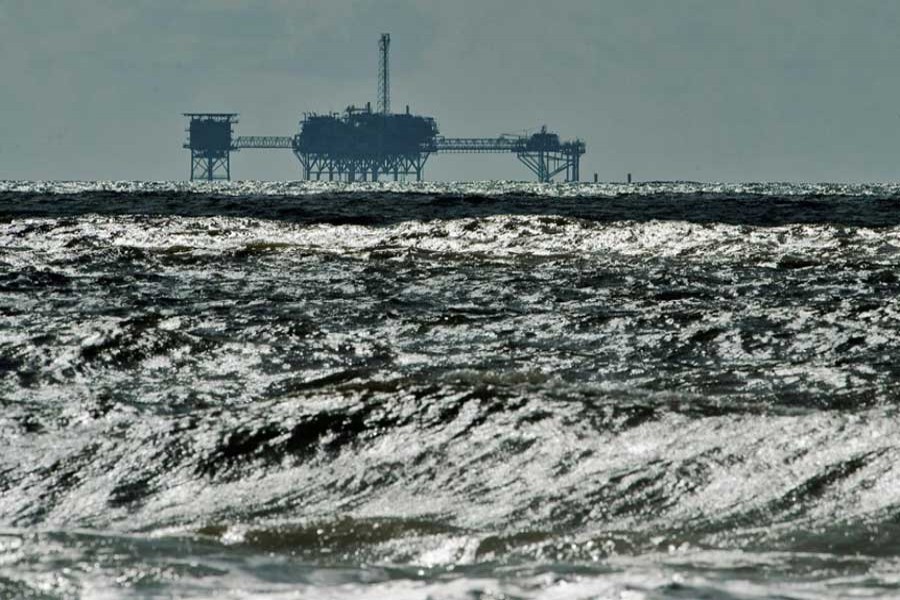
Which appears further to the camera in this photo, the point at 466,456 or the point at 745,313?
the point at 745,313

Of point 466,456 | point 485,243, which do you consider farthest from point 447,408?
point 485,243

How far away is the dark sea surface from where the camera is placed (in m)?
5.04

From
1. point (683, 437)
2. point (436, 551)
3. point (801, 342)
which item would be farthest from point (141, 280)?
point (436, 551)

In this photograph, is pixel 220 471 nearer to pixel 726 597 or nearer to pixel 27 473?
pixel 27 473

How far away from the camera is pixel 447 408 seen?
25.7 ft

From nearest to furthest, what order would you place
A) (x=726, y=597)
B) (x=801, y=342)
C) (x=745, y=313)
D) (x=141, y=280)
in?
(x=726, y=597), (x=801, y=342), (x=745, y=313), (x=141, y=280)

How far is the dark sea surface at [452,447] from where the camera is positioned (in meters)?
5.04

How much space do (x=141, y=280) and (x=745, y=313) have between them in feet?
27.7

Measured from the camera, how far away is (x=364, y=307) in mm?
14383

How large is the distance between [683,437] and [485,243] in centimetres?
2061

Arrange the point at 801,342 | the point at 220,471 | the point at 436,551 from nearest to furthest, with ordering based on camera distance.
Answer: the point at 436,551
the point at 220,471
the point at 801,342

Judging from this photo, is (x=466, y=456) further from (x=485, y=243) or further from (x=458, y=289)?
(x=485, y=243)

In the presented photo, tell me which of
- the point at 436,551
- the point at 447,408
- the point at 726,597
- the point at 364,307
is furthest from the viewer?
the point at 364,307

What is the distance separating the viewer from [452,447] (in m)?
7.17
